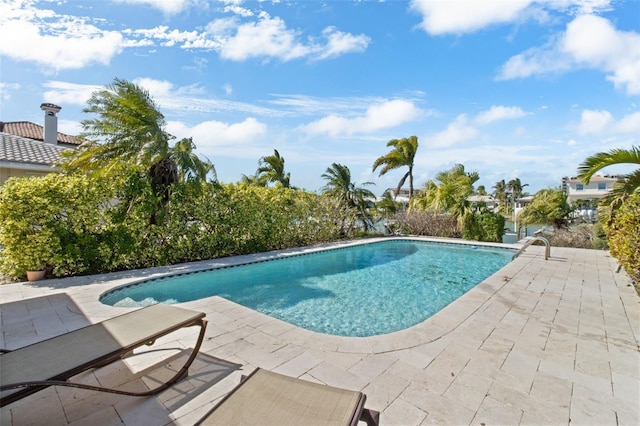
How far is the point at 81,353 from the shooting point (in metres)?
2.45

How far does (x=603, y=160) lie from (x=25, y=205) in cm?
1300

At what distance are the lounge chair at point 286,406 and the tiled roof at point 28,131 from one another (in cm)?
2113

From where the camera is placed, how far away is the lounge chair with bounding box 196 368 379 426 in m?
1.86

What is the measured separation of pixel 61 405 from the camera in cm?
274

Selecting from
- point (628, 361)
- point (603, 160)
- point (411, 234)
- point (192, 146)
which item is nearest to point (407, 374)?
point (628, 361)

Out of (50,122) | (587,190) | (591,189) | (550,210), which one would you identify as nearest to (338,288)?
(50,122)

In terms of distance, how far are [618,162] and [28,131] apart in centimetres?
2773

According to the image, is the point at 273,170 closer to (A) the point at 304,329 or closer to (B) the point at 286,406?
(A) the point at 304,329

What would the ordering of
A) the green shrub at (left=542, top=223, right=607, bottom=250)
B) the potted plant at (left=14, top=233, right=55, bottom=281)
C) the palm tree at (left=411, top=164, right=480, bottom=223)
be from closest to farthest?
1. the potted plant at (left=14, top=233, right=55, bottom=281)
2. the green shrub at (left=542, top=223, right=607, bottom=250)
3. the palm tree at (left=411, top=164, right=480, bottom=223)

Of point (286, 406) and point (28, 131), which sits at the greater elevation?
point (28, 131)

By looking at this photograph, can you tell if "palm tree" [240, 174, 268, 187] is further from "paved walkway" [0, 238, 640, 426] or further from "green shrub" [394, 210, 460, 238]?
"paved walkway" [0, 238, 640, 426]

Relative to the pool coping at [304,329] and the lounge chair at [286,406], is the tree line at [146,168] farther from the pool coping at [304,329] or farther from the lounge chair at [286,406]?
the lounge chair at [286,406]

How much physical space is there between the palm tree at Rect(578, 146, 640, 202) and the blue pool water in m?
3.88

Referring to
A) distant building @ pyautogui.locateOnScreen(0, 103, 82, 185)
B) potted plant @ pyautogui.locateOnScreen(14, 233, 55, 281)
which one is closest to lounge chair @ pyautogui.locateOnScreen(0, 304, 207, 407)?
potted plant @ pyautogui.locateOnScreen(14, 233, 55, 281)
